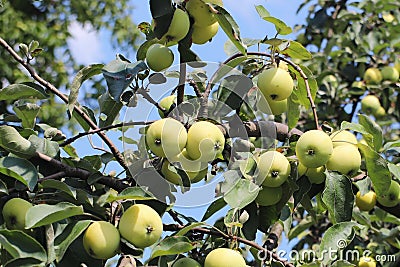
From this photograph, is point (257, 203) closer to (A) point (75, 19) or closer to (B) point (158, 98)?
(B) point (158, 98)

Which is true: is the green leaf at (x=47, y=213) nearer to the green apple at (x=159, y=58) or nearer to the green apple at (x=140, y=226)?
the green apple at (x=140, y=226)

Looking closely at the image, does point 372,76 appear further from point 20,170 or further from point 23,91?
point 20,170

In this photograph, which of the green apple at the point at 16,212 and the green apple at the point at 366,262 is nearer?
the green apple at the point at 16,212

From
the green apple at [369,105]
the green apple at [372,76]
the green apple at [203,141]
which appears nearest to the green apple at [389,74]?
the green apple at [372,76]

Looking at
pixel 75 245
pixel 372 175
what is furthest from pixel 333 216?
pixel 75 245

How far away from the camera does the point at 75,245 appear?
1006mm

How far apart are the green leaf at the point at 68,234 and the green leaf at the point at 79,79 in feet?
0.66

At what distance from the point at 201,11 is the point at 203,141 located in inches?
8.6

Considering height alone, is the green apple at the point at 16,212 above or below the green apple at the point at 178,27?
below

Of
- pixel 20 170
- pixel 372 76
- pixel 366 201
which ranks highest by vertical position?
pixel 372 76

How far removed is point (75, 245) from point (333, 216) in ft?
1.46

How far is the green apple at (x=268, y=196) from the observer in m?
1.14

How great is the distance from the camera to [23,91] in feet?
3.70

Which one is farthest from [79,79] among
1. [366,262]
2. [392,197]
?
[366,262]
